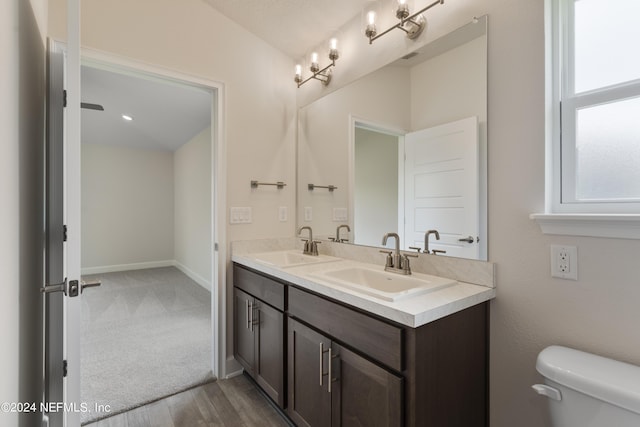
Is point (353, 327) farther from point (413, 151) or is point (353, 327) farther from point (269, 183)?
point (269, 183)

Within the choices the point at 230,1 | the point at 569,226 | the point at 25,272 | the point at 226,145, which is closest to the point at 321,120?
the point at 226,145

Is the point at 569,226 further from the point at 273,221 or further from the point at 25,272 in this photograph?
the point at 25,272

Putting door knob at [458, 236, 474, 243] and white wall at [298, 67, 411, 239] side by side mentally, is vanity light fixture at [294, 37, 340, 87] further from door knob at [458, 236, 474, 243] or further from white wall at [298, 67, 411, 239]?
door knob at [458, 236, 474, 243]

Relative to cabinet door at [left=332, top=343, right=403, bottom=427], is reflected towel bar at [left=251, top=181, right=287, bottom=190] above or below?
above

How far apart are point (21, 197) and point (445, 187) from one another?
5.82 feet

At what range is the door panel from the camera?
1.22m

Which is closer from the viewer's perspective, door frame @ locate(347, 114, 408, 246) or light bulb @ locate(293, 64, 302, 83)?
door frame @ locate(347, 114, 408, 246)

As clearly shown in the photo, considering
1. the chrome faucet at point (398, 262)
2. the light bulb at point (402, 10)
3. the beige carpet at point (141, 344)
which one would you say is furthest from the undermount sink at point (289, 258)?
the light bulb at point (402, 10)

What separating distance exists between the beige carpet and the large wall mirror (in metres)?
1.48

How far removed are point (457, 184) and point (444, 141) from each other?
233 mm

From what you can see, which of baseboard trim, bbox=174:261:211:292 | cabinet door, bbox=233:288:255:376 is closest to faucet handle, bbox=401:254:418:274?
cabinet door, bbox=233:288:255:376

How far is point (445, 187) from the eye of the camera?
1520 mm

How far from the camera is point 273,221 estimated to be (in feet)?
8.04

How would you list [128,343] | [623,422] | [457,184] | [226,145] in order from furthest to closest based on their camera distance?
[128,343], [226,145], [457,184], [623,422]
